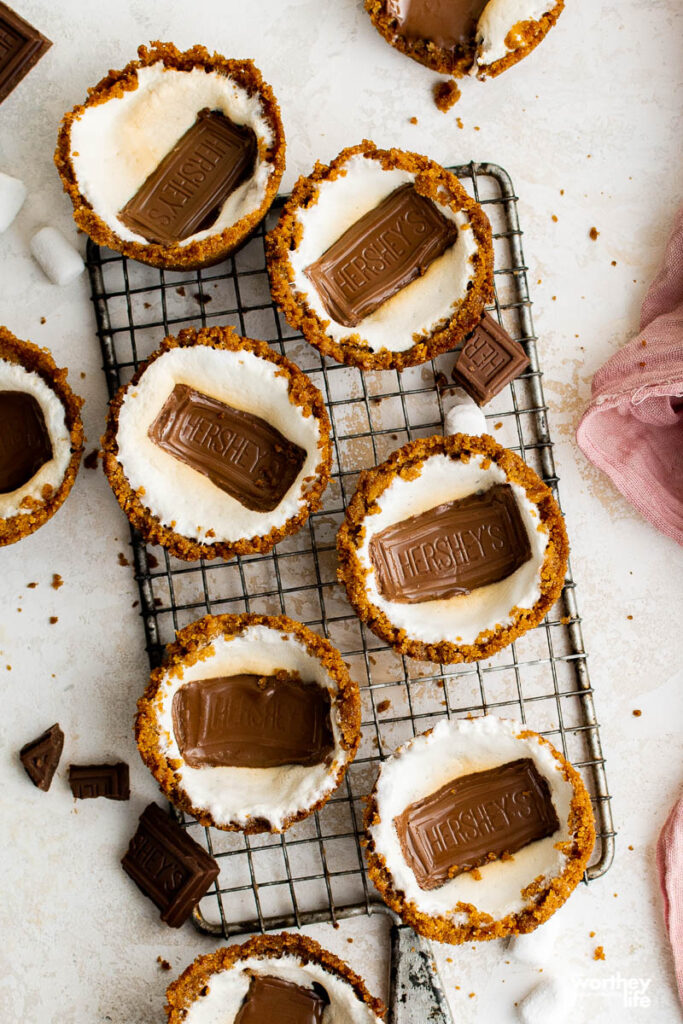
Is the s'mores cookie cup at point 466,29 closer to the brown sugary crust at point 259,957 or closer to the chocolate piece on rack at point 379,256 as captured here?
the chocolate piece on rack at point 379,256

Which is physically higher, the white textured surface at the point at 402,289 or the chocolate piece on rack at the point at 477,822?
the white textured surface at the point at 402,289

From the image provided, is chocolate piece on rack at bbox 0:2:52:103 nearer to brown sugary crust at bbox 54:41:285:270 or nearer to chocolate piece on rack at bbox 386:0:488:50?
brown sugary crust at bbox 54:41:285:270

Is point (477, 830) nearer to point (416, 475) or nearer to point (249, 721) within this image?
point (249, 721)

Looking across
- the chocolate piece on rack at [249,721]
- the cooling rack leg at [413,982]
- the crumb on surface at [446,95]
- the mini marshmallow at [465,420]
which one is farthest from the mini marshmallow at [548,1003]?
the crumb on surface at [446,95]

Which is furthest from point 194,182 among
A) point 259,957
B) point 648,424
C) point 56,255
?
point 259,957

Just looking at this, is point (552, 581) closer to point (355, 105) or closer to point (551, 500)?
point (551, 500)

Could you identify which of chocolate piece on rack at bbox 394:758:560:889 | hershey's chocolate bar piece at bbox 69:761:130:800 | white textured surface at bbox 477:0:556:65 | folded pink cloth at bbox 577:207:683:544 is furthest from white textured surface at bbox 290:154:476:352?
hershey's chocolate bar piece at bbox 69:761:130:800

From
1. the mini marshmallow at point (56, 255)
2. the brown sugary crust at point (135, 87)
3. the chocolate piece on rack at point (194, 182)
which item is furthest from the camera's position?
the mini marshmallow at point (56, 255)
